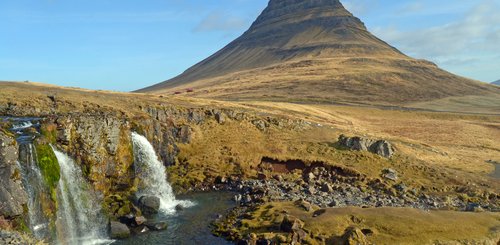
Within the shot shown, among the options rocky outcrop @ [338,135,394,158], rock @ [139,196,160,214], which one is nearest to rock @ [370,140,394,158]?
rocky outcrop @ [338,135,394,158]

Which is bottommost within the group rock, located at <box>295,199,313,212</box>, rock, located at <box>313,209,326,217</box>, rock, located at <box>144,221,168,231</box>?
rock, located at <box>144,221,168,231</box>

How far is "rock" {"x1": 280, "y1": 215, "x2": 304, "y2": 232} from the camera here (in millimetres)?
34875

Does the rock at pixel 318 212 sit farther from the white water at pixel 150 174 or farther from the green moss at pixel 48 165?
the green moss at pixel 48 165

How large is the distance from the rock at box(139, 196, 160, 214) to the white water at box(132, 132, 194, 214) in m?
2.86

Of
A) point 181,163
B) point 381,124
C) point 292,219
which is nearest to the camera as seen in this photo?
point 292,219

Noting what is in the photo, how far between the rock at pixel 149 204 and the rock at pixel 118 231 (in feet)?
17.6

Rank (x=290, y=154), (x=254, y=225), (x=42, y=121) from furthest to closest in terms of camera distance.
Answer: (x=290, y=154)
(x=42, y=121)
(x=254, y=225)

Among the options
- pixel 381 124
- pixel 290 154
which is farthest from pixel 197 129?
pixel 381 124

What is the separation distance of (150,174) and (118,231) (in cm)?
1535

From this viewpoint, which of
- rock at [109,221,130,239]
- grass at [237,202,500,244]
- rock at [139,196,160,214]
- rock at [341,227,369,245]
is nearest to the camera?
rock at [341,227,369,245]

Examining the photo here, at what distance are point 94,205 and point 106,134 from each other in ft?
33.2

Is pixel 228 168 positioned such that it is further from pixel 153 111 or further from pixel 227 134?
pixel 153 111

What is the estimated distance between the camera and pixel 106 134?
47844 mm

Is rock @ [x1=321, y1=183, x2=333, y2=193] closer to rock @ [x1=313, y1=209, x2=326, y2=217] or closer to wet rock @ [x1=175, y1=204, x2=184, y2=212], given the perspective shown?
rock @ [x1=313, y1=209, x2=326, y2=217]
